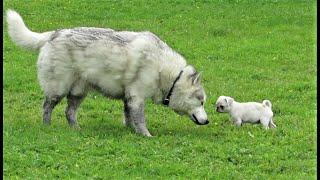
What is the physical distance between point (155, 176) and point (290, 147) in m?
2.29

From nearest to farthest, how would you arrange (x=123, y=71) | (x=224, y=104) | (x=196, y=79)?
1. (x=123, y=71)
2. (x=196, y=79)
3. (x=224, y=104)

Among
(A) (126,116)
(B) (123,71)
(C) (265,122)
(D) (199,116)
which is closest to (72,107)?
(A) (126,116)

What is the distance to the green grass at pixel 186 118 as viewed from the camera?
9.66m

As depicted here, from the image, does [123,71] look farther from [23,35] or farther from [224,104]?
[224,104]

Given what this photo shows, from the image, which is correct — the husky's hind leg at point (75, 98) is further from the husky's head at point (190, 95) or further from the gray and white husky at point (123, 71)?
the husky's head at point (190, 95)

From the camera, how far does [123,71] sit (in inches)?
457

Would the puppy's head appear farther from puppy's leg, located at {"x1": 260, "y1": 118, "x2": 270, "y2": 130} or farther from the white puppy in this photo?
puppy's leg, located at {"x1": 260, "y1": 118, "x2": 270, "y2": 130}

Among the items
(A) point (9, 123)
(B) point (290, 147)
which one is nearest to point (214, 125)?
(B) point (290, 147)

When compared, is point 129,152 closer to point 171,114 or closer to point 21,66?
point 171,114

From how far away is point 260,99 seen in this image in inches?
575

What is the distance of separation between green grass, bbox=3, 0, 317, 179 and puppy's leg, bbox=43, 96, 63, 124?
24 centimetres

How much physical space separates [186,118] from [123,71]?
1772mm

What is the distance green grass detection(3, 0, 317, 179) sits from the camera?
31.7ft

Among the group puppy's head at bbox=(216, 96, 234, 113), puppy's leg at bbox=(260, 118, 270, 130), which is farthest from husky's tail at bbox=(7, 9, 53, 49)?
puppy's leg at bbox=(260, 118, 270, 130)
